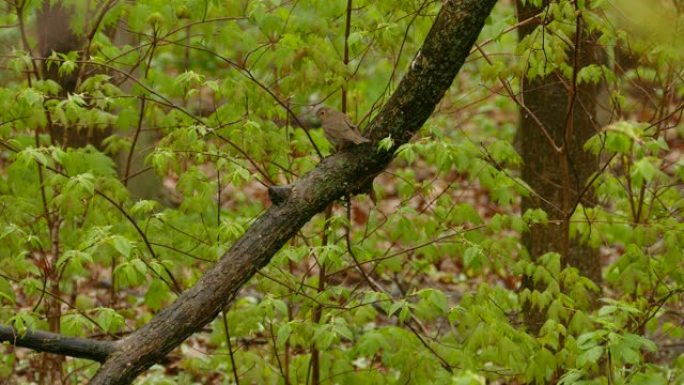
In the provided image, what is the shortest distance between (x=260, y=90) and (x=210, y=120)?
388 millimetres

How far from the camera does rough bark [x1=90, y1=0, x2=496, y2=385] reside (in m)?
3.79

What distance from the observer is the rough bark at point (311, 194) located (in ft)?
12.4

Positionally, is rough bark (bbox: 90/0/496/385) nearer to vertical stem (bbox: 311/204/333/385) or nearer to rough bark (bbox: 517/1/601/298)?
vertical stem (bbox: 311/204/333/385)

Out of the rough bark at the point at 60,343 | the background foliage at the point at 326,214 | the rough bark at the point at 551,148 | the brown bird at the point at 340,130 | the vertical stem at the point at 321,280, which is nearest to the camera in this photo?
the rough bark at the point at 60,343

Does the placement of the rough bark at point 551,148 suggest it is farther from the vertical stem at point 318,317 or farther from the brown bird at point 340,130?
the brown bird at point 340,130

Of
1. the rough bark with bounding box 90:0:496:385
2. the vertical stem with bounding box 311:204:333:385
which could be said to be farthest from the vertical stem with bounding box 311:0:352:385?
the rough bark with bounding box 90:0:496:385

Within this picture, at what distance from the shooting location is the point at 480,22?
3.91 meters

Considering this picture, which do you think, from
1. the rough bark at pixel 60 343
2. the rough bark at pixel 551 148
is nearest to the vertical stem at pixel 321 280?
the rough bark at pixel 60 343

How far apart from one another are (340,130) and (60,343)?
1531 mm

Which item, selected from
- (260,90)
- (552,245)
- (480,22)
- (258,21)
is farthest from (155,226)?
(552,245)

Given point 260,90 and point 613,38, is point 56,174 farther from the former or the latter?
point 613,38

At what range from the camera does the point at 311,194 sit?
4039 mm

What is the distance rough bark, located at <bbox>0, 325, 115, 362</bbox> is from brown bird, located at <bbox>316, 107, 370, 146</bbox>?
1.33m

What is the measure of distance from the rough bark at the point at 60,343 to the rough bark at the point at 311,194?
0.20 feet
